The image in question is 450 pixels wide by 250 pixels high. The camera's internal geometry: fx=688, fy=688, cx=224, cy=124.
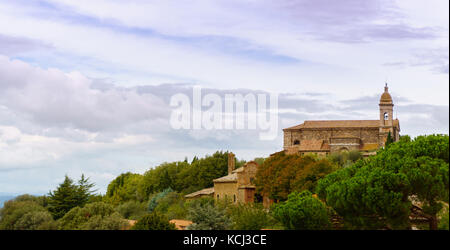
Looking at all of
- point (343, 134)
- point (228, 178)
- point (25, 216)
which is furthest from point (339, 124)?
point (25, 216)

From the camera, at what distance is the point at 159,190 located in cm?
7569

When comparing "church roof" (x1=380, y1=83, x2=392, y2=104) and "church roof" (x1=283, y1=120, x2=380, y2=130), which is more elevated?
"church roof" (x1=380, y1=83, x2=392, y2=104)

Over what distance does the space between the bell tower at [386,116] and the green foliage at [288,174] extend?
26.5 meters

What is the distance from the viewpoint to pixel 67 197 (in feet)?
208

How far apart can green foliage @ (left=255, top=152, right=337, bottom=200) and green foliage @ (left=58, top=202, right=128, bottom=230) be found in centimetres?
1413

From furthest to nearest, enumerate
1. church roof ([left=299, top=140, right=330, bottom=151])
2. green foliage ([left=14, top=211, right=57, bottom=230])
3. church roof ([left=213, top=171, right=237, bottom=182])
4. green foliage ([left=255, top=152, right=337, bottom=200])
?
church roof ([left=299, top=140, right=330, bottom=151]), church roof ([left=213, top=171, right=237, bottom=182]), green foliage ([left=14, top=211, right=57, bottom=230]), green foliage ([left=255, top=152, right=337, bottom=200])

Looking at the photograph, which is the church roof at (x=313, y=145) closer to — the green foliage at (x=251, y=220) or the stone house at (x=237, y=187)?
the stone house at (x=237, y=187)

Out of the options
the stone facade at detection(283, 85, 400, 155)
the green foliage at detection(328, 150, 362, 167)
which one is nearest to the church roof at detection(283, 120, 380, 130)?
the stone facade at detection(283, 85, 400, 155)

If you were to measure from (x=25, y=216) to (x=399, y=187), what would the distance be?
41591 millimetres

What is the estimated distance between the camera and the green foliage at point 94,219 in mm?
46906

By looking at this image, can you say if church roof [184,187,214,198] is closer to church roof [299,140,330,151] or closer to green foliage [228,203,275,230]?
green foliage [228,203,275,230]

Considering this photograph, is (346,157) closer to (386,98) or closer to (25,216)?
(386,98)

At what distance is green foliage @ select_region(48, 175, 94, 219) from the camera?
63125mm

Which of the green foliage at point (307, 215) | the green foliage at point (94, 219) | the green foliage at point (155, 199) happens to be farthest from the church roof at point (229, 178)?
the green foliage at point (307, 215)
